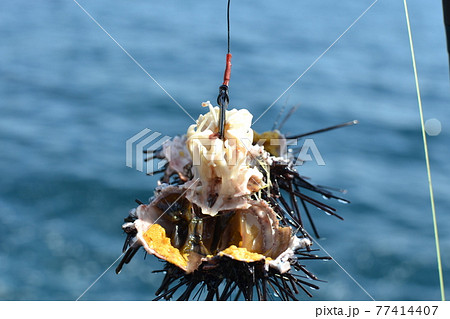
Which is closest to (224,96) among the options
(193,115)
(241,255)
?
(241,255)

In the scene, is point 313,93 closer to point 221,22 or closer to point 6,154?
point 221,22

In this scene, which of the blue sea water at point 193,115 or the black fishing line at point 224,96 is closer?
the black fishing line at point 224,96

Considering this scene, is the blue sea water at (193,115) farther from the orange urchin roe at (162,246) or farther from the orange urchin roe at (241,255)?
the orange urchin roe at (241,255)

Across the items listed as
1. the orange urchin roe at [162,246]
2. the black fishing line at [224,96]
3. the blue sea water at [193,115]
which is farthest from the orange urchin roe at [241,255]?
the blue sea water at [193,115]

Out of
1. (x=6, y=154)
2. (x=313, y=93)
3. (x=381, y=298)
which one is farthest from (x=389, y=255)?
(x=6, y=154)

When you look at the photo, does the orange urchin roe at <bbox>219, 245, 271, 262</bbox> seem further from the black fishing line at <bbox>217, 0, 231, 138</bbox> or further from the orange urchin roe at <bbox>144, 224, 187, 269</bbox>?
the black fishing line at <bbox>217, 0, 231, 138</bbox>

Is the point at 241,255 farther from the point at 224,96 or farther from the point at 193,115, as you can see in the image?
the point at 193,115
